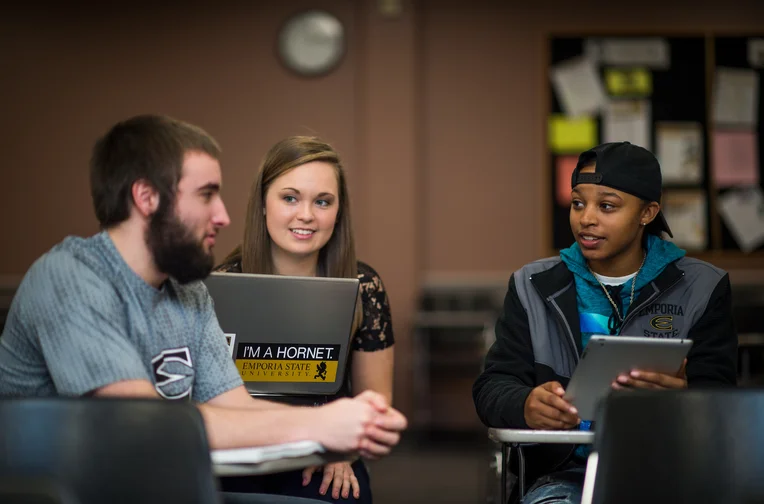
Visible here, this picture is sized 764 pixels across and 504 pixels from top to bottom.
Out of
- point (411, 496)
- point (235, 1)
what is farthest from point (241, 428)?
point (235, 1)

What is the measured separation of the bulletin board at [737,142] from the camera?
5391 mm

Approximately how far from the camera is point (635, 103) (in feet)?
17.9

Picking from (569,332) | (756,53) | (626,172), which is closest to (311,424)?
(569,332)

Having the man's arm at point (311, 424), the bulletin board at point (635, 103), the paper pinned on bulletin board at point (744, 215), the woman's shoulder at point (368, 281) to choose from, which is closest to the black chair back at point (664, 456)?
the man's arm at point (311, 424)

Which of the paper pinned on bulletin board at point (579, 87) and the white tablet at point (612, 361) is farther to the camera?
the paper pinned on bulletin board at point (579, 87)

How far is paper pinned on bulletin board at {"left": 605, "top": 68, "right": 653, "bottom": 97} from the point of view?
5.43 meters

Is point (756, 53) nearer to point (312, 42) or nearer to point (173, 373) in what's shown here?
point (312, 42)

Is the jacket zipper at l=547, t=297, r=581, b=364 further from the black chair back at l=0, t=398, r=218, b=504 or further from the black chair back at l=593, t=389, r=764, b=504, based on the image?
the black chair back at l=0, t=398, r=218, b=504

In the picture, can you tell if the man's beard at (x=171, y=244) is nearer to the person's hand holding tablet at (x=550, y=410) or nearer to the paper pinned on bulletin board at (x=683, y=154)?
the person's hand holding tablet at (x=550, y=410)

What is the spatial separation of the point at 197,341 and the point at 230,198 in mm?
3840

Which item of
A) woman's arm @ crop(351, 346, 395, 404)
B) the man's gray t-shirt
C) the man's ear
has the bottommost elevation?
woman's arm @ crop(351, 346, 395, 404)

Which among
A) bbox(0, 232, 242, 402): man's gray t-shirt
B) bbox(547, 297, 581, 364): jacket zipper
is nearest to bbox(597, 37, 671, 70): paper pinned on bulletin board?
bbox(547, 297, 581, 364): jacket zipper

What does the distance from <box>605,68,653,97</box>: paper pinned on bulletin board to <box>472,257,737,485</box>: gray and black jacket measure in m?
3.47

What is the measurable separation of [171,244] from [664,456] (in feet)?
2.84
